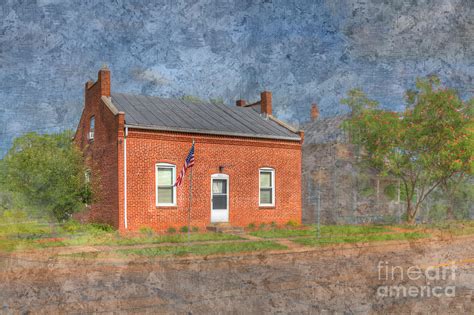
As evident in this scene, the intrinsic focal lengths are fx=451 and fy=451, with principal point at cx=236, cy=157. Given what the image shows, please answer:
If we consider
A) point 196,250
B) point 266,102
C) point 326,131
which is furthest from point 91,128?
point 326,131

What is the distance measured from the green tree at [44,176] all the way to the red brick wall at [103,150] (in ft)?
3.05

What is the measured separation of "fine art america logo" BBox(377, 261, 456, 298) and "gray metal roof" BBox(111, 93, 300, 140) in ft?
37.1

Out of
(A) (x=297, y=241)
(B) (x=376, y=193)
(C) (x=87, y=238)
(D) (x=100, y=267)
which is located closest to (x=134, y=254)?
(D) (x=100, y=267)

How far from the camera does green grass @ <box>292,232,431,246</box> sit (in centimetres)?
1580

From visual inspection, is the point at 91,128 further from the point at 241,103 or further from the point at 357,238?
the point at 357,238

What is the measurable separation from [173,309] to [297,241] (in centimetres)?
975

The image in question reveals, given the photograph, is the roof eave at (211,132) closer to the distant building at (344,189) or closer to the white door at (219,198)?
the white door at (219,198)

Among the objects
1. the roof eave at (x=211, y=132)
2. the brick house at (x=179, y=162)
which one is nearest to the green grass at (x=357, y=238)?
the brick house at (x=179, y=162)

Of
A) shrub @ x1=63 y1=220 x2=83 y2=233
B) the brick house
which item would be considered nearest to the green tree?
shrub @ x1=63 y1=220 x2=83 y2=233

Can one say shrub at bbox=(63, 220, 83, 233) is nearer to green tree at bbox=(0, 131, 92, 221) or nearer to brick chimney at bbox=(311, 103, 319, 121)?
green tree at bbox=(0, 131, 92, 221)

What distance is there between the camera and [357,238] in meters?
17.2

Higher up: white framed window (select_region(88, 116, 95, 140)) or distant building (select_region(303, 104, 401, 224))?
white framed window (select_region(88, 116, 95, 140))

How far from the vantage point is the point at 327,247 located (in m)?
14.9

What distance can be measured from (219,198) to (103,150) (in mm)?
5636
